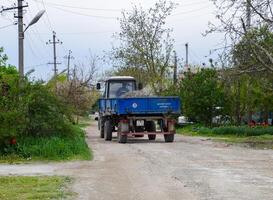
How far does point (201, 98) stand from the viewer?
38.2 m

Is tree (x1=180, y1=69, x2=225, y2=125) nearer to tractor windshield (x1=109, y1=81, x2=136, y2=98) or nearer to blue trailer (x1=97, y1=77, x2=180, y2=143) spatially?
tractor windshield (x1=109, y1=81, x2=136, y2=98)

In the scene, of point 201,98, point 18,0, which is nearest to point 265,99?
point 201,98

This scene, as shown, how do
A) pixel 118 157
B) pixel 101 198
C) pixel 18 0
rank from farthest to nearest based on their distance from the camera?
pixel 18 0 → pixel 118 157 → pixel 101 198

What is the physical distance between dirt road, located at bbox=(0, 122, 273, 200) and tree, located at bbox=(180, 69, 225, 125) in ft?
53.4

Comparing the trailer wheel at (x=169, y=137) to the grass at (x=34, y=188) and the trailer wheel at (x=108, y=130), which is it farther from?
the grass at (x=34, y=188)

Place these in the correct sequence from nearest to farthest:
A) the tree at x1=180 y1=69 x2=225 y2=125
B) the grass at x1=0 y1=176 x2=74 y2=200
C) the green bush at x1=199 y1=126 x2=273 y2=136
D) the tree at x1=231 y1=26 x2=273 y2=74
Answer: the grass at x1=0 y1=176 x2=74 y2=200 < the tree at x1=231 y1=26 x2=273 y2=74 < the green bush at x1=199 y1=126 x2=273 y2=136 < the tree at x1=180 y1=69 x2=225 y2=125

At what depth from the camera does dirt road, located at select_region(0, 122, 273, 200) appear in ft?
37.9

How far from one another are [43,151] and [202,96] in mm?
20951

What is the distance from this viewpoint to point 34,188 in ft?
39.8

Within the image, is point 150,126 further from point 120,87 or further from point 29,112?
point 29,112

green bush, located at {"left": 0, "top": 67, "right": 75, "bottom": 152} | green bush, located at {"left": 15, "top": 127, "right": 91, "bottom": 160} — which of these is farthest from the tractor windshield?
green bush, located at {"left": 15, "top": 127, "right": 91, "bottom": 160}

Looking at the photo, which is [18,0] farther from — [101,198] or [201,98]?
[101,198]

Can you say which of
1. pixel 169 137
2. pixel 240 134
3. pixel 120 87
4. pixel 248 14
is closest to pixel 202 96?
pixel 240 134

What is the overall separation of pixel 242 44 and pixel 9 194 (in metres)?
15.8
